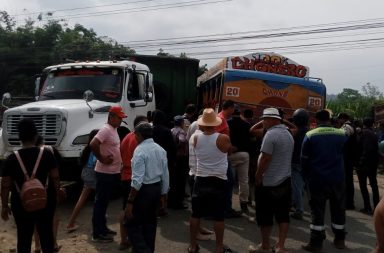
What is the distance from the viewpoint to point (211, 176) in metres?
Result: 6.05

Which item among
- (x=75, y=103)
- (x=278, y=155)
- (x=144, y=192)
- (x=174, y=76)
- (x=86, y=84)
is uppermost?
(x=174, y=76)

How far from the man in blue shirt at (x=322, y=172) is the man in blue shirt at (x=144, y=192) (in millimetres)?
2253

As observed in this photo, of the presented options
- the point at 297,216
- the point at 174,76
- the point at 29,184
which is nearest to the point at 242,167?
the point at 297,216

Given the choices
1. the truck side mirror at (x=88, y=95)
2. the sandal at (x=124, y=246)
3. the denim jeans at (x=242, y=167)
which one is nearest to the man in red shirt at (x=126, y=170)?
→ the sandal at (x=124, y=246)

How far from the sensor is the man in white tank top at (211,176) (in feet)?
19.8

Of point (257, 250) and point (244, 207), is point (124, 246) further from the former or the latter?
point (244, 207)

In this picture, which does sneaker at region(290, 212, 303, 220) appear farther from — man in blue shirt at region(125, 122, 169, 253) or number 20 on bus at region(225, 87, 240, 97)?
man in blue shirt at region(125, 122, 169, 253)

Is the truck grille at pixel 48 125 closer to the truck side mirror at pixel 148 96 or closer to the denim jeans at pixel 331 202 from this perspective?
the truck side mirror at pixel 148 96

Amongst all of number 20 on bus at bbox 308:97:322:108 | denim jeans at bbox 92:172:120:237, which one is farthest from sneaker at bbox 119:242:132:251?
number 20 on bus at bbox 308:97:322:108

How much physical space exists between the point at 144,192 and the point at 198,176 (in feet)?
3.29

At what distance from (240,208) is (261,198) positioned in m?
2.49

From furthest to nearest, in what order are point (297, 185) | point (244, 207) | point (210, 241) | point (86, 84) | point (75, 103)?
point (86, 84) → point (75, 103) → point (244, 207) → point (297, 185) → point (210, 241)

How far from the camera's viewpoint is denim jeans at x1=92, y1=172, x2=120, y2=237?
6.81m

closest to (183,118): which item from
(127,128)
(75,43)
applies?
(127,128)
